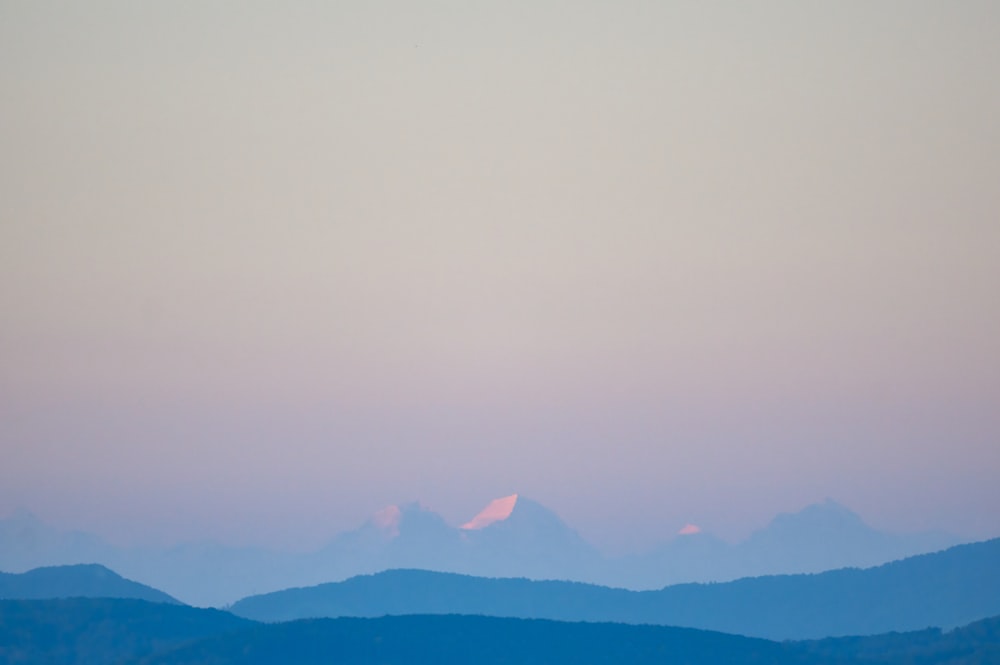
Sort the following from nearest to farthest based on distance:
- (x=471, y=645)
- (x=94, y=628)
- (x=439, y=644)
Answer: (x=439, y=644)
(x=471, y=645)
(x=94, y=628)

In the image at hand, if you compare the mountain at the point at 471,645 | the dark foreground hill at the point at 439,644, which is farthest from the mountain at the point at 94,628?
the mountain at the point at 471,645

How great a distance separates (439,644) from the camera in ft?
543

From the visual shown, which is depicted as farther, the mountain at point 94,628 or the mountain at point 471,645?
the mountain at point 94,628

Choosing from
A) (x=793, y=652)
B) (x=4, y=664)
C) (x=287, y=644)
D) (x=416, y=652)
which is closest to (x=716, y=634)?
(x=793, y=652)

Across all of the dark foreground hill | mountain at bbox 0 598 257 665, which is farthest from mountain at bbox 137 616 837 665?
mountain at bbox 0 598 257 665

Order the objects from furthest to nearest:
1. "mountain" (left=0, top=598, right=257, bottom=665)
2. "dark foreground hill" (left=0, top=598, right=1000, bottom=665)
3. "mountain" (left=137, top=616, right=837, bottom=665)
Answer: "mountain" (left=0, top=598, right=257, bottom=665) → "dark foreground hill" (left=0, top=598, right=1000, bottom=665) → "mountain" (left=137, top=616, right=837, bottom=665)

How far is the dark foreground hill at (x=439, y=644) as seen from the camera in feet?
535

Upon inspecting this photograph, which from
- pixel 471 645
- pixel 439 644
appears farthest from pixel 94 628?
pixel 471 645

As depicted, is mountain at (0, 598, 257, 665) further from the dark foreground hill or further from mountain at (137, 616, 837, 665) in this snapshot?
mountain at (137, 616, 837, 665)

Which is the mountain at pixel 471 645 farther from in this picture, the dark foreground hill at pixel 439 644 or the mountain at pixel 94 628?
the mountain at pixel 94 628

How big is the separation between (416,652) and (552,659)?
13.6 m

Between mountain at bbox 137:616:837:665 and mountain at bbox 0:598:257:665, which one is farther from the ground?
mountain at bbox 0:598:257:665

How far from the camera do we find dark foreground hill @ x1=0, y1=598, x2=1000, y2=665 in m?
163

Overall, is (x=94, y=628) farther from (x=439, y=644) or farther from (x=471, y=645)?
(x=471, y=645)
